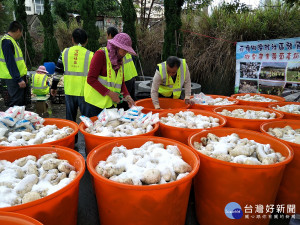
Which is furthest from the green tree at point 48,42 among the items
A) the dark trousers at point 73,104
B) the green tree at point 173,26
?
the dark trousers at point 73,104

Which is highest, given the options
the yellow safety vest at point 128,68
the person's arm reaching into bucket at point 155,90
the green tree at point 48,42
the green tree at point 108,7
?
the green tree at point 108,7

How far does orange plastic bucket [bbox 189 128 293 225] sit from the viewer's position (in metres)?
1.48

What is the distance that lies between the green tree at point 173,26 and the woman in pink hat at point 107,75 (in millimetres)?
3716

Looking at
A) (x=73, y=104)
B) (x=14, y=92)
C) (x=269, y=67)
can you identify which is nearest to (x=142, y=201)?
(x=73, y=104)

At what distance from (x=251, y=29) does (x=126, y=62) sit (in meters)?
3.48

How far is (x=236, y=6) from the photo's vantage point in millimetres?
6863

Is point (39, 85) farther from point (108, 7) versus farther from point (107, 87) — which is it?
point (108, 7)

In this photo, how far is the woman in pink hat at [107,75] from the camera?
7.74 feet

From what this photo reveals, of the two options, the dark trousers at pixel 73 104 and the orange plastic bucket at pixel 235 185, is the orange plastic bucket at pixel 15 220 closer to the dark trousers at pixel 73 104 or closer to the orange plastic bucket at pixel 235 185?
the orange plastic bucket at pixel 235 185

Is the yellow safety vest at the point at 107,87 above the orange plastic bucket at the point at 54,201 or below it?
above

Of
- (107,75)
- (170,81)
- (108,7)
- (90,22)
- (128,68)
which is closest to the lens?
(107,75)

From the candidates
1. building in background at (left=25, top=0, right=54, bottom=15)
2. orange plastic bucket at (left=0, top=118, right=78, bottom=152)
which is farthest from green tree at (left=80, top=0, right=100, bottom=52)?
building in background at (left=25, top=0, right=54, bottom=15)

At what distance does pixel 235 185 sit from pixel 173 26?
5277mm

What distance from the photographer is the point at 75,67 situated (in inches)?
121
